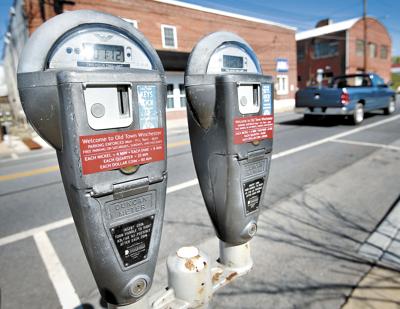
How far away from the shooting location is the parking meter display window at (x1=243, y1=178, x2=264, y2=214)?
5.60ft

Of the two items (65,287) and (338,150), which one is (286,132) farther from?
(65,287)

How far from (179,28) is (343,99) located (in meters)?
9.41

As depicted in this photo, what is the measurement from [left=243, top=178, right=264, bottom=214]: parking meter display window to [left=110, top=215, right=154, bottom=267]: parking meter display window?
59 cm

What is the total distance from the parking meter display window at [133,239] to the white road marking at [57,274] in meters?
1.20

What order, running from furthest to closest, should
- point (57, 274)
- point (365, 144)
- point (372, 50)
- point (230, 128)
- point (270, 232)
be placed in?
point (372, 50) < point (365, 144) < point (270, 232) < point (57, 274) < point (230, 128)

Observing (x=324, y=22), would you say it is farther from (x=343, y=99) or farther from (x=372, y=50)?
(x=343, y=99)

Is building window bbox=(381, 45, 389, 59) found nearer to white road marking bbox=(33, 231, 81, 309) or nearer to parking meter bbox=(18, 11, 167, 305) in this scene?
white road marking bbox=(33, 231, 81, 309)

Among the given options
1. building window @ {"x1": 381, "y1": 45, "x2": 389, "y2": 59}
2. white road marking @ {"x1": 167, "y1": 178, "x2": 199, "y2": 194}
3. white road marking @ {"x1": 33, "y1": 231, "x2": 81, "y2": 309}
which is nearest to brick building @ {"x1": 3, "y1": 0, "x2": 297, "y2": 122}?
white road marking @ {"x1": 167, "y1": 178, "x2": 199, "y2": 194}

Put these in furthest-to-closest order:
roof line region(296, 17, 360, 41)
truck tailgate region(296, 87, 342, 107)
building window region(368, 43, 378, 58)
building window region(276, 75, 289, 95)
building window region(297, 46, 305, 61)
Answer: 1. building window region(297, 46, 305, 61)
2. building window region(368, 43, 378, 58)
3. roof line region(296, 17, 360, 41)
4. building window region(276, 75, 289, 95)
5. truck tailgate region(296, 87, 342, 107)

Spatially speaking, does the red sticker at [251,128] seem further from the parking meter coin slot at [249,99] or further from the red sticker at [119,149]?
the red sticker at [119,149]

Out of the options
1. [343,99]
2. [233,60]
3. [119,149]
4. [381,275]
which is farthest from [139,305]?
[343,99]

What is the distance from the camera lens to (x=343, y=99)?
28.6 ft

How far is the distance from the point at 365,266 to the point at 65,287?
2.25 metres

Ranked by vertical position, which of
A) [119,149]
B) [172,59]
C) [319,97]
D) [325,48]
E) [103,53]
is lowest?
[119,149]
